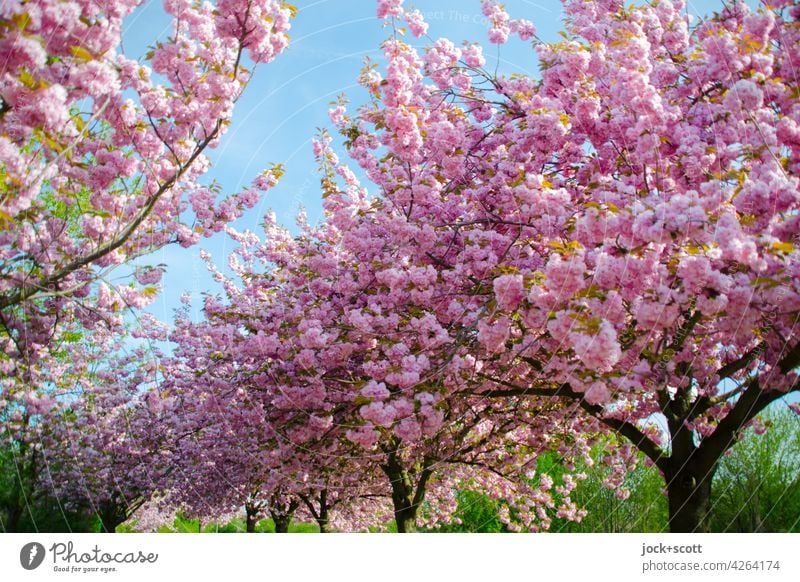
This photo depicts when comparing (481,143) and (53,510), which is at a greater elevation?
(481,143)

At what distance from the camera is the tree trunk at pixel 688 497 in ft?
26.1

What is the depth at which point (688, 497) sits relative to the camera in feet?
26.1

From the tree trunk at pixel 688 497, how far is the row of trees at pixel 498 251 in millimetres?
28

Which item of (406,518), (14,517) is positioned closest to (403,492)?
(406,518)

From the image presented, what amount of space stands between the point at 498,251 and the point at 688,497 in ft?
12.2

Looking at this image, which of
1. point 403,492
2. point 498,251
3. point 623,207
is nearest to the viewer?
point 623,207

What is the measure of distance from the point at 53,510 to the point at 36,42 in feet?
37.7

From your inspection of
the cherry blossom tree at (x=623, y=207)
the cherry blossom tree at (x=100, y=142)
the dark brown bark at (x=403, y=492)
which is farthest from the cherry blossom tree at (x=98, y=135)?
the dark brown bark at (x=403, y=492)

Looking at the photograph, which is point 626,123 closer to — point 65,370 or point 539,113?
point 539,113

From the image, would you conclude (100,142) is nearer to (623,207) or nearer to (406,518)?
(623,207)

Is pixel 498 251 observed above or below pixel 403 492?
above

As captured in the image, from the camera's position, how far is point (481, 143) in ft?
28.7

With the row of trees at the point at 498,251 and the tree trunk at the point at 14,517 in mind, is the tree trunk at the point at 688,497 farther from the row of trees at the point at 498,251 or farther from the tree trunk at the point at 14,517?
the tree trunk at the point at 14,517
